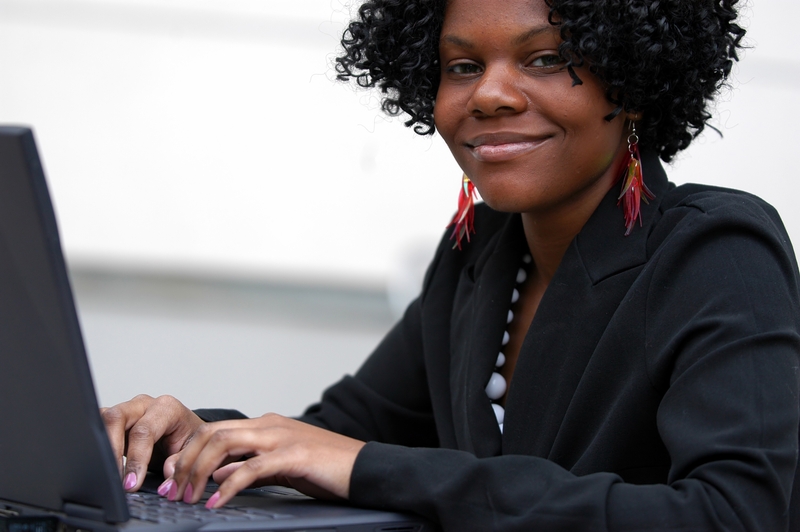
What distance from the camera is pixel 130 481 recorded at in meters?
1.09

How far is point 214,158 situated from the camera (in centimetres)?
436

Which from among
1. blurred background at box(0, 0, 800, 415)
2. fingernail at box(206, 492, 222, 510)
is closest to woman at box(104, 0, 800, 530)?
fingernail at box(206, 492, 222, 510)

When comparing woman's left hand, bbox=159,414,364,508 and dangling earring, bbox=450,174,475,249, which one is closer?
woman's left hand, bbox=159,414,364,508

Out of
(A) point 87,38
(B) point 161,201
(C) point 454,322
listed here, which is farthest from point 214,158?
(C) point 454,322

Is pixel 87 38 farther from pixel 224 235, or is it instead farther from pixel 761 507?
pixel 761 507

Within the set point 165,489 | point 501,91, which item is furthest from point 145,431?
point 501,91

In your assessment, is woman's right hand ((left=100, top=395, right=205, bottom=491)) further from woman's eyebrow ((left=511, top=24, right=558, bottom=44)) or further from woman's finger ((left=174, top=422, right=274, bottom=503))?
woman's eyebrow ((left=511, top=24, right=558, bottom=44))

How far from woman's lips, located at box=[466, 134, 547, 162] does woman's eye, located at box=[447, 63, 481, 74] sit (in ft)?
0.32

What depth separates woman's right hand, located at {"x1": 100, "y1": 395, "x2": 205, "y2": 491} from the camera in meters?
1.12

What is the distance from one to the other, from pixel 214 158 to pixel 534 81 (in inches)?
130

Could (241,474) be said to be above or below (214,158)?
below

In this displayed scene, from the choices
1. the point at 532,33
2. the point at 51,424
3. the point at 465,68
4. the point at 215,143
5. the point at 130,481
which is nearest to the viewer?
the point at 51,424

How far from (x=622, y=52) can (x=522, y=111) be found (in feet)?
0.52

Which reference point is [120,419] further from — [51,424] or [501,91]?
[501,91]
